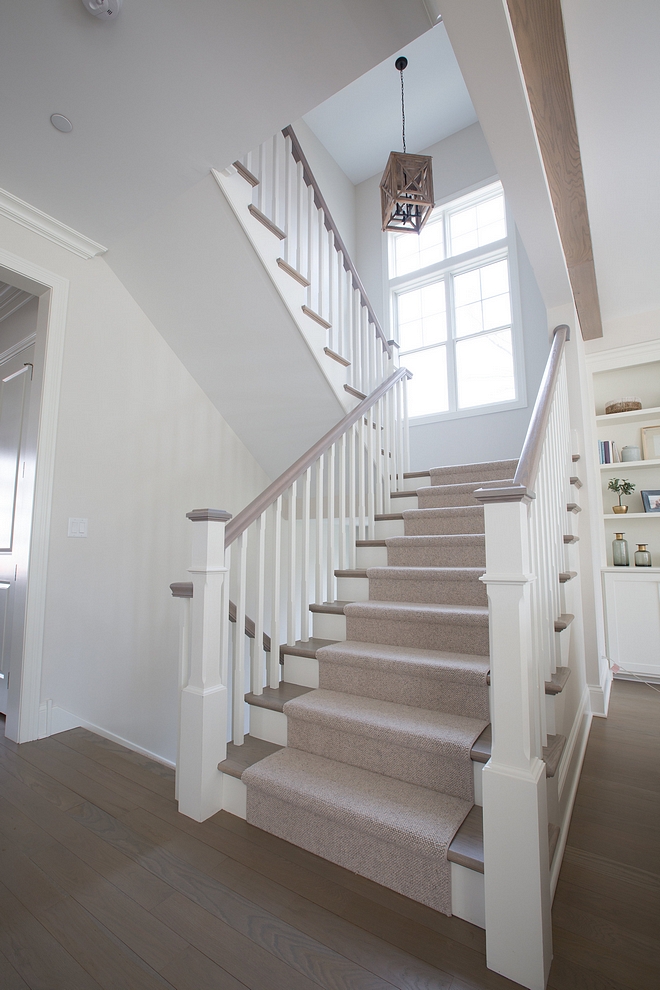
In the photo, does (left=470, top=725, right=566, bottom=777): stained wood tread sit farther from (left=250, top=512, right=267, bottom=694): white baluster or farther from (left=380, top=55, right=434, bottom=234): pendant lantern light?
(left=380, top=55, right=434, bottom=234): pendant lantern light

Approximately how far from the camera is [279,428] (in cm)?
355

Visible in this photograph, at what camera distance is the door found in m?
2.62

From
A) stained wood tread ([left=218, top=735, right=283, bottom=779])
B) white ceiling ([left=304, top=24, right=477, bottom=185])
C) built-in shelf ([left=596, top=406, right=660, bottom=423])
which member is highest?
white ceiling ([left=304, top=24, right=477, bottom=185])

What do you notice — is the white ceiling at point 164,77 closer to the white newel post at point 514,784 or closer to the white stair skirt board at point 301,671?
the white newel post at point 514,784

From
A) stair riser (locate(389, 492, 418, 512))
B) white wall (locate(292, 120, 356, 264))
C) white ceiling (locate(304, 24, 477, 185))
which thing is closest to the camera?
stair riser (locate(389, 492, 418, 512))

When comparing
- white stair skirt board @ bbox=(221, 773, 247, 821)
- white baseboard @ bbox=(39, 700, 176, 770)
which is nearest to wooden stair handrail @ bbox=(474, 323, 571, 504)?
white stair skirt board @ bbox=(221, 773, 247, 821)

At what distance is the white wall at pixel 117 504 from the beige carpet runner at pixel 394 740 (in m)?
1.39

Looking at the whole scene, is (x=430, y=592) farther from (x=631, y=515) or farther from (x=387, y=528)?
(x=631, y=515)

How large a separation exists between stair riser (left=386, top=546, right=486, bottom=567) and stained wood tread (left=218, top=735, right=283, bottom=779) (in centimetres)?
121

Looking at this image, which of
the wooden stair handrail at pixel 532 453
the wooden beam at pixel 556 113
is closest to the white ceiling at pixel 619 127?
the wooden beam at pixel 556 113

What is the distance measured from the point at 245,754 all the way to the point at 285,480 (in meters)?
1.15

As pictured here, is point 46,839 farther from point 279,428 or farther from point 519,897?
point 279,428

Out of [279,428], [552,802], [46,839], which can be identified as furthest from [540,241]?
[46,839]

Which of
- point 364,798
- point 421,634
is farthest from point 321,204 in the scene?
point 364,798
